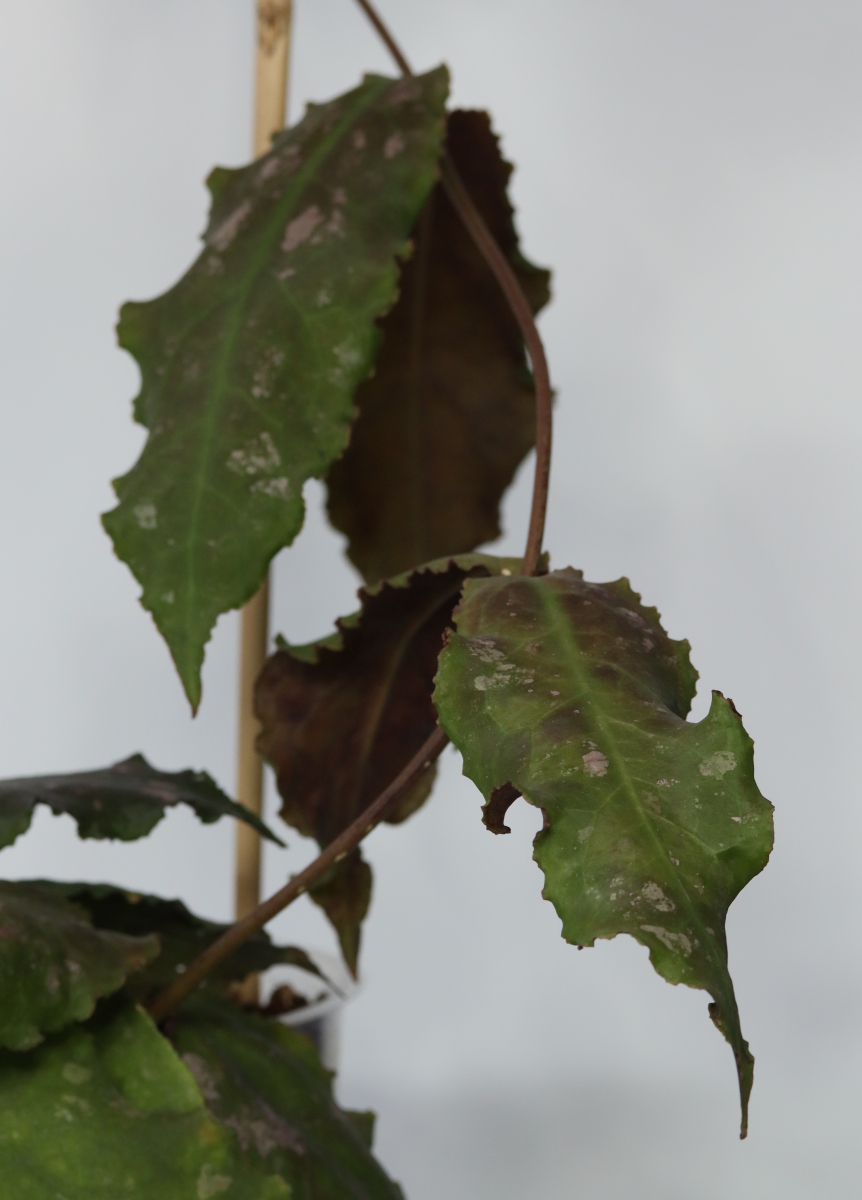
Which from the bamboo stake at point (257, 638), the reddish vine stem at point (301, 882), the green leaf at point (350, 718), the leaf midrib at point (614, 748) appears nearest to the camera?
the leaf midrib at point (614, 748)

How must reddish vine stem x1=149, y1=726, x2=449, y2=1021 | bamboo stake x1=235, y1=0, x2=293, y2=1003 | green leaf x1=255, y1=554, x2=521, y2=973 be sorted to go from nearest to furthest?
reddish vine stem x1=149, y1=726, x2=449, y2=1021
green leaf x1=255, y1=554, x2=521, y2=973
bamboo stake x1=235, y1=0, x2=293, y2=1003

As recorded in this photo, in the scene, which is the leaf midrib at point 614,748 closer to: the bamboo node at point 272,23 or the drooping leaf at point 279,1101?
the drooping leaf at point 279,1101

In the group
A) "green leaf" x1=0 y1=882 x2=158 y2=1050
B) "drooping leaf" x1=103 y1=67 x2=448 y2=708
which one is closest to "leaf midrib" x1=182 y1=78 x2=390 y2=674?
"drooping leaf" x1=103 y1=67 x2=448 y2=708

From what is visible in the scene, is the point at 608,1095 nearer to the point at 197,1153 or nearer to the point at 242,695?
the point at 242,695

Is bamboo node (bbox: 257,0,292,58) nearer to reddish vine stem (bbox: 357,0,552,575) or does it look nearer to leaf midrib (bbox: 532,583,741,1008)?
reddish vine stem (bbox: 357,0,552,575)

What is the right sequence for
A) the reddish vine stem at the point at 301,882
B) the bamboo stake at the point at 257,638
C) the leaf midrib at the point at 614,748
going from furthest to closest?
the bamboo stake at the point at 257,638 < the reddish vine stem at the point at 301,882 < the leaf midrib at the point at 614,748

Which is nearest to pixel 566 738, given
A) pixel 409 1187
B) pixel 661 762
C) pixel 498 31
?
pixel 661 762

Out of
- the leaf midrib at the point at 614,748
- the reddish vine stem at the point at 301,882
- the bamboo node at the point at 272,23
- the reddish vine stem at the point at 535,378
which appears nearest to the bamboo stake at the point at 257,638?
the bamboo node at the point at 272,23
